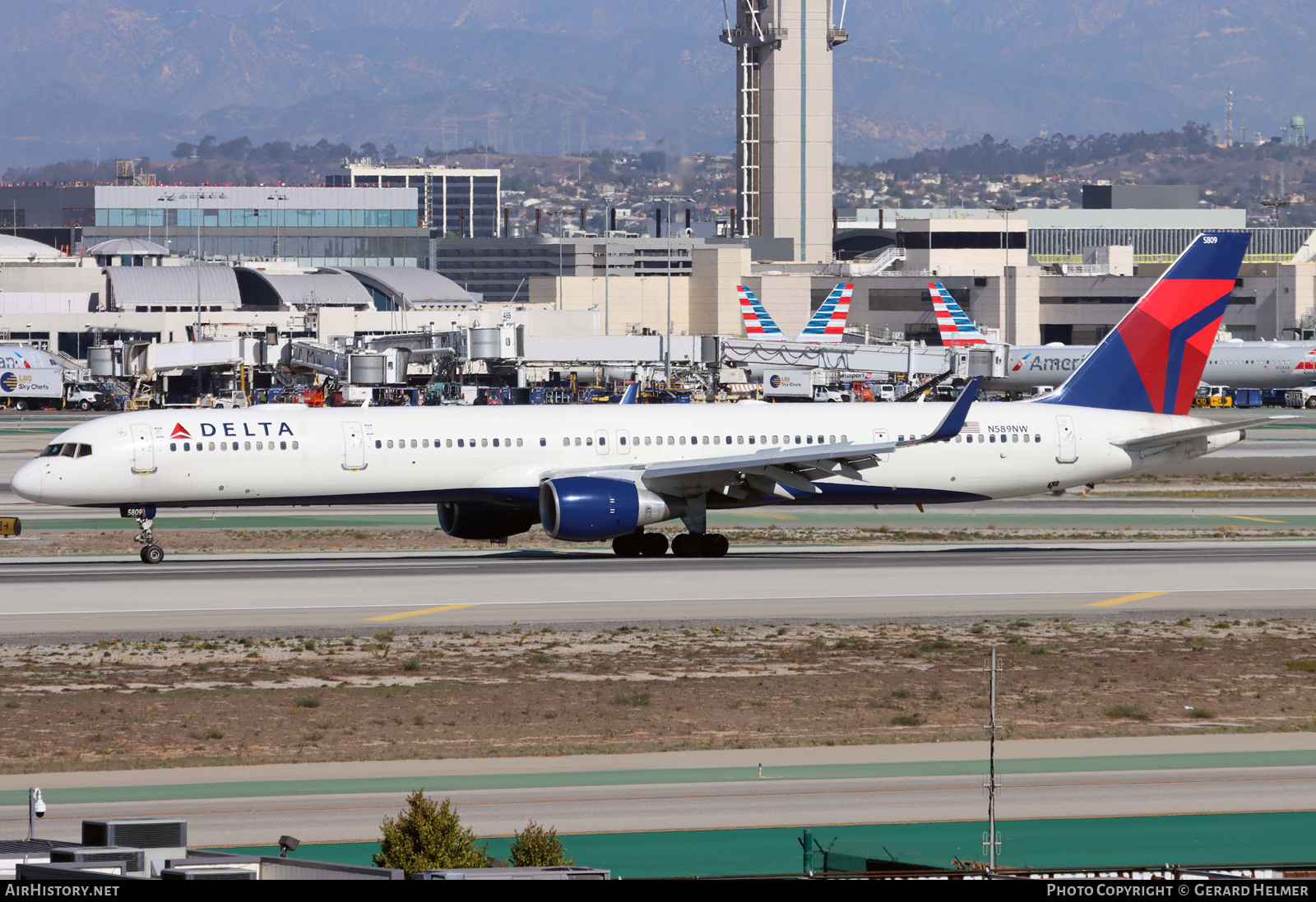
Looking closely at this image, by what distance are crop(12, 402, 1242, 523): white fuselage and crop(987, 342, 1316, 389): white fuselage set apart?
87.4m

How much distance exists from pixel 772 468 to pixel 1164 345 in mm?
13351

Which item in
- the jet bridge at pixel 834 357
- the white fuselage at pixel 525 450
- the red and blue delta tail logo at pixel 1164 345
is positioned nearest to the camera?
the white fuselage at pixel 525 450

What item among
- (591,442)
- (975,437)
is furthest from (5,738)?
(975,437)

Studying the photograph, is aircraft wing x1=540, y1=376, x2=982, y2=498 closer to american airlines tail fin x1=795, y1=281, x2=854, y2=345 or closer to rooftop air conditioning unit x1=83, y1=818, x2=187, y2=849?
rooftop air conditioning unit x1=83, y1=818, x2=187, y2=849

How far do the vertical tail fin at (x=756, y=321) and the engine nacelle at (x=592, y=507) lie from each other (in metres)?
96.7

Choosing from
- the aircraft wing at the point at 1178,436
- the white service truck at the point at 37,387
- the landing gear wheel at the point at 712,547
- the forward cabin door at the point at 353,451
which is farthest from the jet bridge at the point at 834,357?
the forward cabin door at the point at 353,451

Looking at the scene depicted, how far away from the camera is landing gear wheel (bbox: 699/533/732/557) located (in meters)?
47.3

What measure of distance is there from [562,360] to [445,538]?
89.1 meters

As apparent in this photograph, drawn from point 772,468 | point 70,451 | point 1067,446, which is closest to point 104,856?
point 70,451

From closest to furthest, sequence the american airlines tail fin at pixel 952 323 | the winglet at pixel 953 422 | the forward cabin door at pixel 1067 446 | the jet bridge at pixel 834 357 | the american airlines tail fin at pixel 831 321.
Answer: the winglet at pixel 953 422
the forward cabin door at pixel 1067 446
the jet bridge at pixel 834 357
the american airlines tail fin at pixel 952 323
the american airlines tail fin at pixel 831 321

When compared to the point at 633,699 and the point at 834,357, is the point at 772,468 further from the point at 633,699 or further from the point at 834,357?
the point at 834,357

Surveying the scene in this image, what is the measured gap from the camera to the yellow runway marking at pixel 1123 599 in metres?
38.9

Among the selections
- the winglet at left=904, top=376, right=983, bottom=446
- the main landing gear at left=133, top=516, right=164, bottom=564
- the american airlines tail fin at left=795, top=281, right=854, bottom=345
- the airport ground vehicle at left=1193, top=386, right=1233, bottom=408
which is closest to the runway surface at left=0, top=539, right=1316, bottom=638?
the main landing gear at left=133, top=516, right=164, bottom=564

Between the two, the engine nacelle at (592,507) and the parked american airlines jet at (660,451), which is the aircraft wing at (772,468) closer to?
the parked american airlines jet at (660,451)
